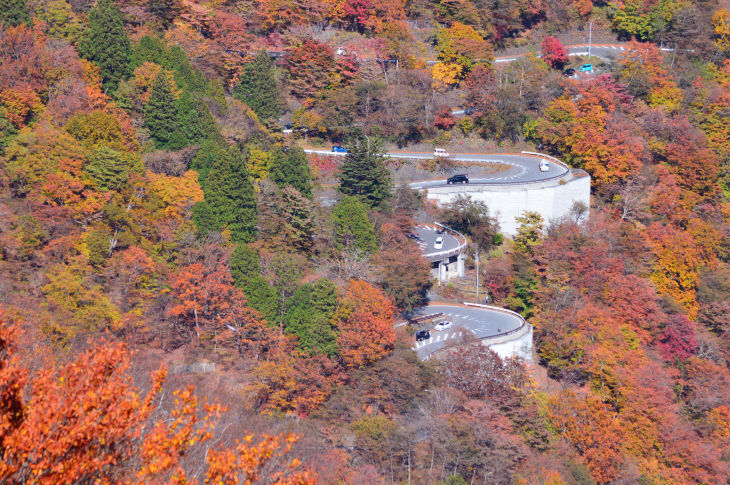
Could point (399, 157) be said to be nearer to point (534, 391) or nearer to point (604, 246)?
point (604, 246)

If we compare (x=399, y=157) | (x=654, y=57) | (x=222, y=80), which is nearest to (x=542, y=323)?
(x=399, y=157)

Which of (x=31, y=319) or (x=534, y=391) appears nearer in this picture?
(x=31, y=319)

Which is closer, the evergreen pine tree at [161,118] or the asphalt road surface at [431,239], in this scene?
the evergreen pine tree at [161,118]

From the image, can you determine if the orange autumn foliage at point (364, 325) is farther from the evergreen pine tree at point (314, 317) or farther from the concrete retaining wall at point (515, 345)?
the concrete retaining wall at point (515, 345)

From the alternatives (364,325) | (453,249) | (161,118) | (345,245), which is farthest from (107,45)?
(364,325)

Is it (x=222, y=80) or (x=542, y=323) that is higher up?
(x=222, y=80)

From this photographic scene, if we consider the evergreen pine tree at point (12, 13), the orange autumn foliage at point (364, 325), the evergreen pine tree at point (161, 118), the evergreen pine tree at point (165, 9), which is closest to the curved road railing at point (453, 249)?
the orange autumn foliage at point (364, 325)

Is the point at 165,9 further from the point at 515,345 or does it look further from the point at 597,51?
the point at 597,51
